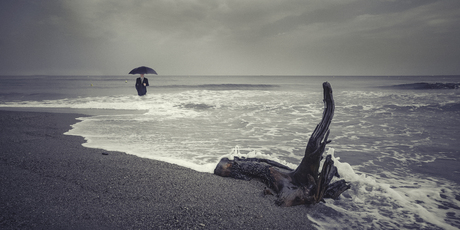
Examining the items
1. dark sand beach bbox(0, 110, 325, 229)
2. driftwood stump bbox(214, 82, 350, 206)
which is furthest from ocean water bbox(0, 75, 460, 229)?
dark sand beach bbox(0, 110, 325, 229)

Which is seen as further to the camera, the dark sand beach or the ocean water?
the ocean water

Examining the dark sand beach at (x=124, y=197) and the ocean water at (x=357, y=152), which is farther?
the ocean water at (x=357, y=152)

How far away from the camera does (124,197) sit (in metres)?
3.07

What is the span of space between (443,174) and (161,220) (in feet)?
18.3

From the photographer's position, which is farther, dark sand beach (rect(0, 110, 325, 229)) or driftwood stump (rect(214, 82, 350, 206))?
driftwood stump (rect(214, 82, 350, 206))

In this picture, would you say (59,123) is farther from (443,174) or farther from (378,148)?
(443,174)

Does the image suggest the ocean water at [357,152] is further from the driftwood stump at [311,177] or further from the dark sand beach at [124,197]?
the dark sand beach at [124,197]

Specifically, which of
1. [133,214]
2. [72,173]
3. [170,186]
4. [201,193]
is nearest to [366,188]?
[201,193]

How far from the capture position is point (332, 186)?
3350 mm

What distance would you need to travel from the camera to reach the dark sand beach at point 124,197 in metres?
2.58

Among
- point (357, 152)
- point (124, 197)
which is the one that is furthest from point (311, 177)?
point (357, 152)

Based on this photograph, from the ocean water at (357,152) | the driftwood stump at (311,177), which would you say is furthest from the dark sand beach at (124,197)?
the ocean water at (357,152)

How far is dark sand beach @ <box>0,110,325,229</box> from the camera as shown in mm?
2578

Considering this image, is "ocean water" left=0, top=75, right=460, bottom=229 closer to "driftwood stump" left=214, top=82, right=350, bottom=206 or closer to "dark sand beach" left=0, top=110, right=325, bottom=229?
"driftwood stump" left=214, top=82, right=350, bottom=206
